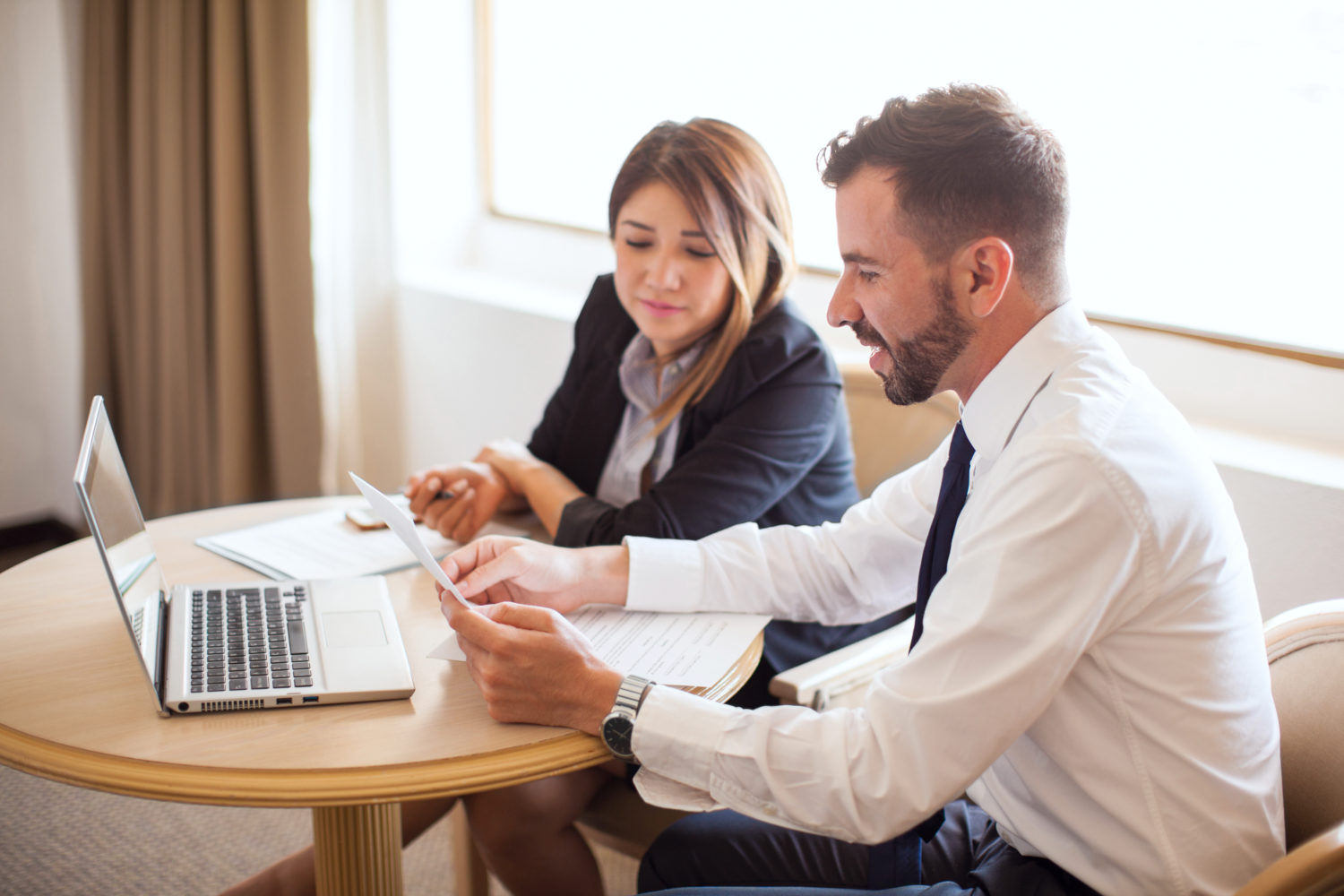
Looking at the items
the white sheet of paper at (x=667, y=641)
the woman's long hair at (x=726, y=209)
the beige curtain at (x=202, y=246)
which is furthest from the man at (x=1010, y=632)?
the beige curtain at (x=202, y=246)

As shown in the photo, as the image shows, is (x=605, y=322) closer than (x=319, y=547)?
No

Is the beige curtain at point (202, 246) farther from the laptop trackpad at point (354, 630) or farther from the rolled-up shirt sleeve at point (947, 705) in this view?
the rolled-up shirt sleeve at point (947, 705)

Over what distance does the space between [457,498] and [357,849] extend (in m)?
0.58

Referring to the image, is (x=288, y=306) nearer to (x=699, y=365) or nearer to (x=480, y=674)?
(x=699, y=365)

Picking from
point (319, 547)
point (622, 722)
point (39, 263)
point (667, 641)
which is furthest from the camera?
point (39, 263)

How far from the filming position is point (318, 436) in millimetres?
3141

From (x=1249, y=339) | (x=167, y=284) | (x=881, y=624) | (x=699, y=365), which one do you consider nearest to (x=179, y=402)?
(x=167, y=284)

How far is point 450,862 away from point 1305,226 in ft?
6.33

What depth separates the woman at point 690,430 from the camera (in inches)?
62.2

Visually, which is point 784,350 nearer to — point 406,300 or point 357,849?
point 357,849

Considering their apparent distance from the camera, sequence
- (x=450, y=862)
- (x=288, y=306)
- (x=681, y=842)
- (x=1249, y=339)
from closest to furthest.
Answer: (x=681, y=842)
(x=1249, y=339)
(x=450, y=862)
(x=288, y=306)

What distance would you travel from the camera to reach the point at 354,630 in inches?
50.7

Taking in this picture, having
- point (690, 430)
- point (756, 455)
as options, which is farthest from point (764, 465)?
point (690, 430)

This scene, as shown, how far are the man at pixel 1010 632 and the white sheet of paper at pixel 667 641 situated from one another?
0.11 meters
